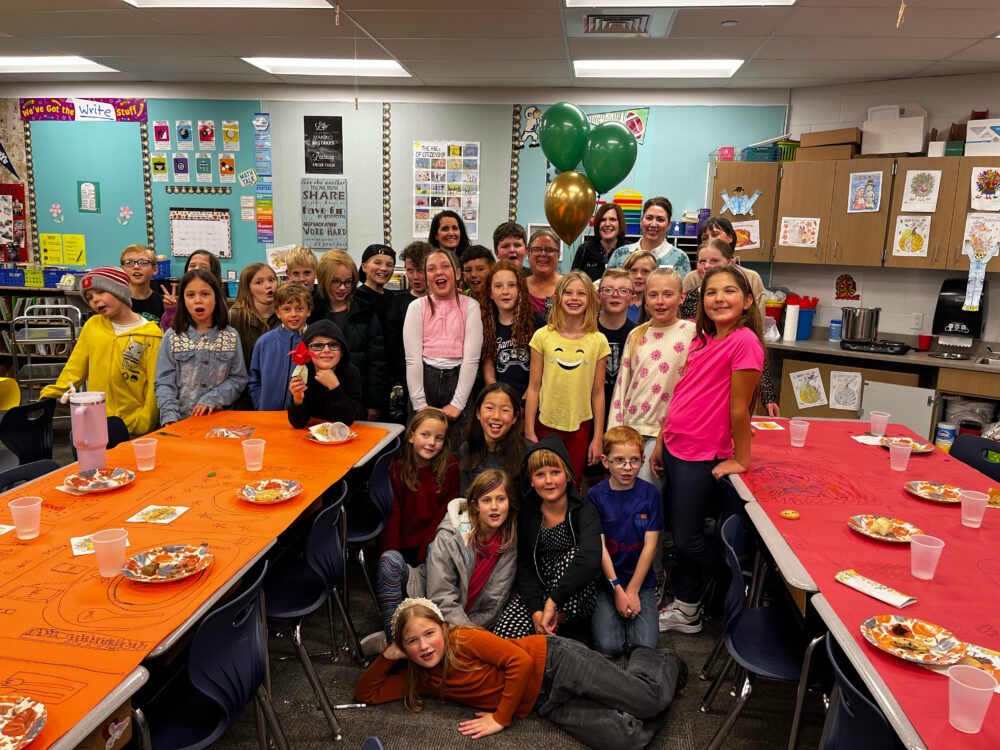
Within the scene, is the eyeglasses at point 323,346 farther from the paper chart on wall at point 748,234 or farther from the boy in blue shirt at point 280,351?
the paper chart on wall at point 748,234

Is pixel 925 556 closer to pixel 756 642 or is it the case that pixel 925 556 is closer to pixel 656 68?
pixel 756 642

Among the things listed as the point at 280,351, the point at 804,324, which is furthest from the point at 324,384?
the point at 804,324

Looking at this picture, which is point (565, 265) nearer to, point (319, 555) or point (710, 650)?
point (710, 650)

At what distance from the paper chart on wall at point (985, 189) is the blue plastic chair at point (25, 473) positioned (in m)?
5.71

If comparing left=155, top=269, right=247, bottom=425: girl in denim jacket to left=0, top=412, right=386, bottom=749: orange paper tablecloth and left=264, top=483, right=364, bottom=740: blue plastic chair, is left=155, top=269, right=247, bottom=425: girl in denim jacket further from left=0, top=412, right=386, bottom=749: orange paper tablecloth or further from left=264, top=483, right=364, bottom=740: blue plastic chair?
left=264, top=483, right=364, bottom=740: blue plastic chair

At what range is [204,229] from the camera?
652cm

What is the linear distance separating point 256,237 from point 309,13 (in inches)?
117

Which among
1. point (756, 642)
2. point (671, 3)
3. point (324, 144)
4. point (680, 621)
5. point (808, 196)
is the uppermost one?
point (671, 3)

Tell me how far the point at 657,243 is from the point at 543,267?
94 cm

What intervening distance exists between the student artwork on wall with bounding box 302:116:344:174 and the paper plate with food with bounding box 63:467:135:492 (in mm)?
4527

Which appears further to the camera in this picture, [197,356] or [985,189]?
[985,189]

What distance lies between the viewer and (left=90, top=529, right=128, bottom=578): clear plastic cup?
5.67ft

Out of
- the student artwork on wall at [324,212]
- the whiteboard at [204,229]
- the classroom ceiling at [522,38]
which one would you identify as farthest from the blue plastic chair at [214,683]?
the whiteboard at [204,229]

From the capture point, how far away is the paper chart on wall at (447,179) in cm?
617
